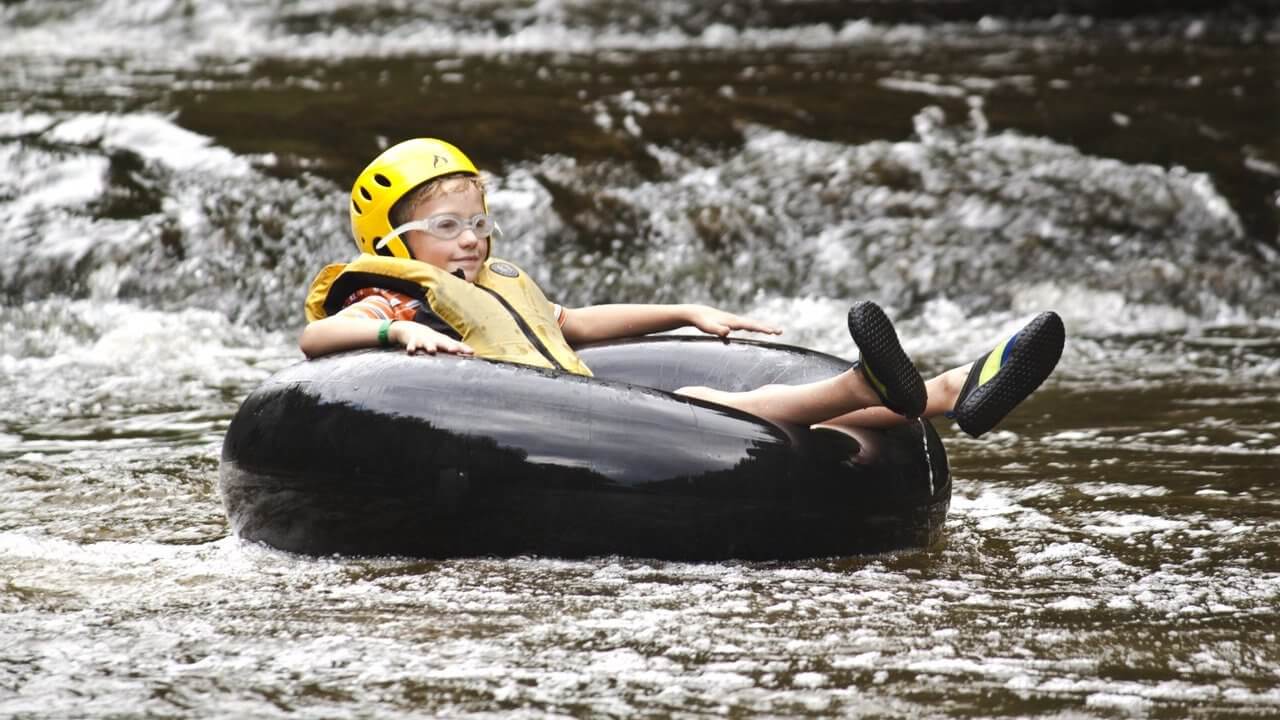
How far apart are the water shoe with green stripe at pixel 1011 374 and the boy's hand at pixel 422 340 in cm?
147

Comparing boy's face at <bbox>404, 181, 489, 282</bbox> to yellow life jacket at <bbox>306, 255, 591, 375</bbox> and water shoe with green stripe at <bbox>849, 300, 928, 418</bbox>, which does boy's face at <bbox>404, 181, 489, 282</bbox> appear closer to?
yellow life jacket at <bbox>306, 255, 591, 375</bbox>

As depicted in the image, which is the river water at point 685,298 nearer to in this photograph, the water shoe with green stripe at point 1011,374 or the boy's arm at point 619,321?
the water shoe with green stripe at point 1011,374

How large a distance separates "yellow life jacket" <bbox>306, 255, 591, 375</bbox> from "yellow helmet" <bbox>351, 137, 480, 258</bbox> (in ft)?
0.57

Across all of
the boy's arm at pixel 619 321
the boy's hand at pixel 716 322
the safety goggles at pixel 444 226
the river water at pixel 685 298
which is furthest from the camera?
the boy's arm at pixel 619 321

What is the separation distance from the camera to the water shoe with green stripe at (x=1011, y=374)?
4.78 metres

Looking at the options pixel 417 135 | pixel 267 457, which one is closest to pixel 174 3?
pixel 417 135

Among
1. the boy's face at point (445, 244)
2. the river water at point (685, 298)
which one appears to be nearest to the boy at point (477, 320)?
the boy's face at point (445, 244)

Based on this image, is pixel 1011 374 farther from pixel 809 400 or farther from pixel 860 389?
pixel 809 400

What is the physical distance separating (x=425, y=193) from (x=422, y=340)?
741 mm

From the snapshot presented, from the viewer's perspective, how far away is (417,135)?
39.2ft

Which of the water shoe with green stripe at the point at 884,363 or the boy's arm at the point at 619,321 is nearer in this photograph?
the water shoe with green stripe at the point at 884,363

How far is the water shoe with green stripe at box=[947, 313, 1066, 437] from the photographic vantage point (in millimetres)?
4777

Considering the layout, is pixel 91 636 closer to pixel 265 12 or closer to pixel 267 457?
pixel 267 457

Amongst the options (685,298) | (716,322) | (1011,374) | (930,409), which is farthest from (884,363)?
(685,298)
